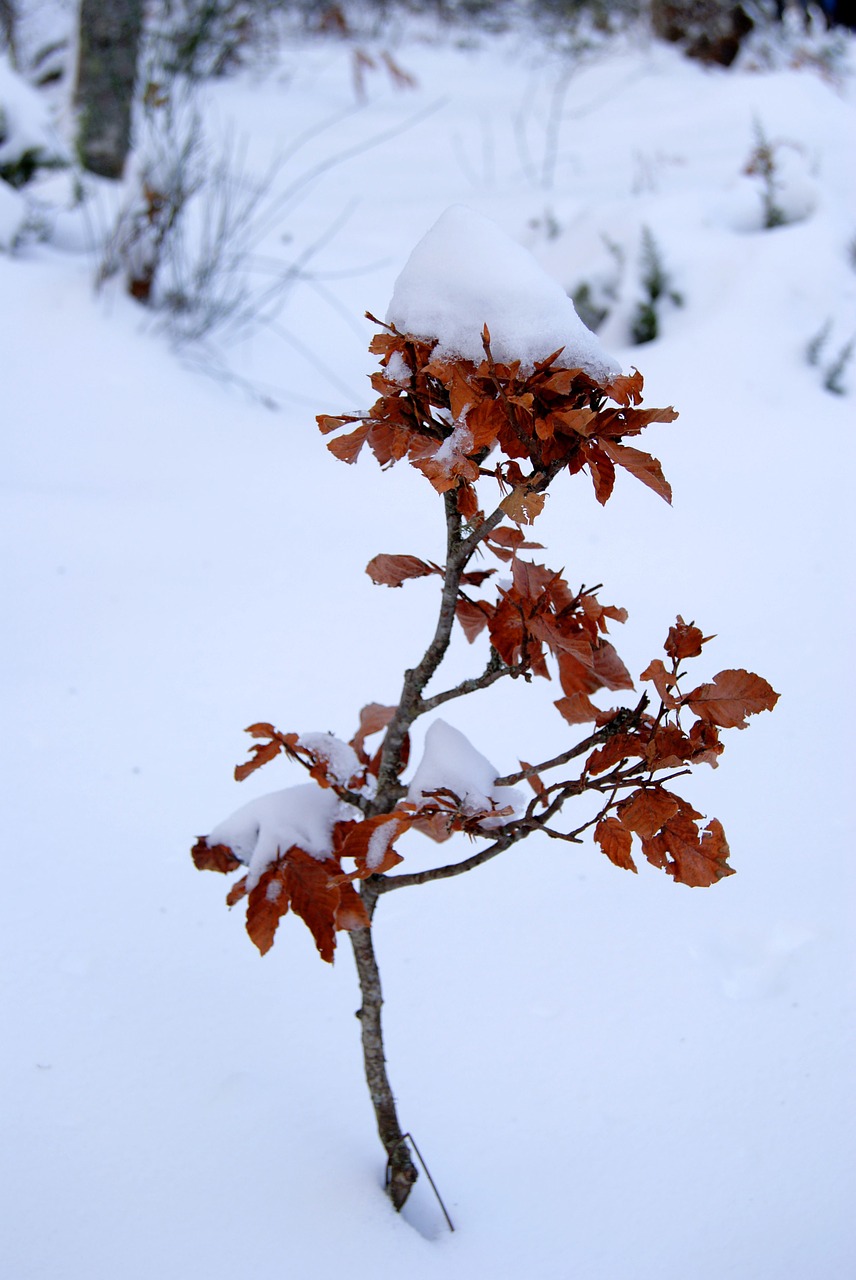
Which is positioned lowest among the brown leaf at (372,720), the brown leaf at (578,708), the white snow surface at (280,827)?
the white snow surface at (280,827)

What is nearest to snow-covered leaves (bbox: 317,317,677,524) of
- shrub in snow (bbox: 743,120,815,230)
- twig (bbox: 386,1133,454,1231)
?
twig (bbox: 386,1133,454,1231)

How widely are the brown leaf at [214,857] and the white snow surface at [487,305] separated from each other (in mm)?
487

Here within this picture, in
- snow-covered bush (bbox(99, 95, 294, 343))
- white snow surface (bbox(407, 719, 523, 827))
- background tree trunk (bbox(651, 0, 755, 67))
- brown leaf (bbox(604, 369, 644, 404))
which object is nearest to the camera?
brown leaf (bbox(604, 369, 644, 404))

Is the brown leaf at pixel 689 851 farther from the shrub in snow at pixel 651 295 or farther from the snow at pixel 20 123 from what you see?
the snow at pixel 20 123

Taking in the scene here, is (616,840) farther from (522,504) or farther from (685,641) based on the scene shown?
(522,504)

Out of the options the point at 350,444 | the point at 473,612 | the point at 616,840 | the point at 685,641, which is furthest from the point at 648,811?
the point at 350,444

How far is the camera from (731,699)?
764 mm

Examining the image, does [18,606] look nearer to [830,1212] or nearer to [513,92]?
[830,1212]

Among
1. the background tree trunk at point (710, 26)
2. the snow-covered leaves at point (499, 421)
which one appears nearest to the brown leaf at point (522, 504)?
the snow-covered leaves at point (499, 421)

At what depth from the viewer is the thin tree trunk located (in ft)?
3.17

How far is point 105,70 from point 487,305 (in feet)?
11.8

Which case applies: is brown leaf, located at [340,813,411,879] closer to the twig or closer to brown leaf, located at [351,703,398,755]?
brown leaf, located at [351,703,398,755]

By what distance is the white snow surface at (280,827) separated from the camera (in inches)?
34.3

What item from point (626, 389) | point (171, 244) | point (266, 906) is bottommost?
point (171, 244)
